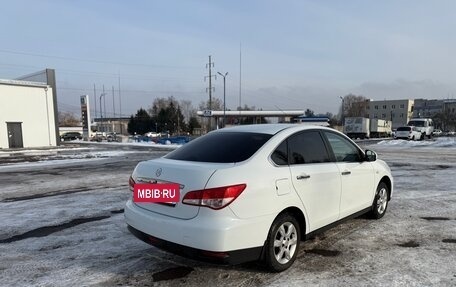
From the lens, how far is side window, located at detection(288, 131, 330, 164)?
4.47 meters

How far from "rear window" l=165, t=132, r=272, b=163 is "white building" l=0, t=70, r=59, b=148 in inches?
1354

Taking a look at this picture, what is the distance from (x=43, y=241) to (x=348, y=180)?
4.44 m

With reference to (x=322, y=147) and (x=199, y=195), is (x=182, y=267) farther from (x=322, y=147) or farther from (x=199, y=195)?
(x=322, y=147)

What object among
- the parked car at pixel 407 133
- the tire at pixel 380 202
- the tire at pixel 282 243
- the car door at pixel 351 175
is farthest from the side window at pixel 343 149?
the parked car at pixel 407 133

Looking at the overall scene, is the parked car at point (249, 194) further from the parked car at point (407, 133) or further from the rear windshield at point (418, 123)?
the rear windshield at point (418, 123)

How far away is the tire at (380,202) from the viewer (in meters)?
6.12

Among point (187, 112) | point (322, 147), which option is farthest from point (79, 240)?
point (187, 112)

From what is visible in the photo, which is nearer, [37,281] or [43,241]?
[37,281]

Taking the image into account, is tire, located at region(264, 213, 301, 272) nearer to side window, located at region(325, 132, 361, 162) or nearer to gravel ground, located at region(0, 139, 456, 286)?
gravel ground, located at region(0, 139, 456, 286)

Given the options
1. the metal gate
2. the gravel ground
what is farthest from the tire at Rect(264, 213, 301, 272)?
the metal gate

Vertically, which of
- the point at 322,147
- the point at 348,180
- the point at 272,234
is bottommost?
the point at 272,234

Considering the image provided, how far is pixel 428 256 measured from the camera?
4.60 metres

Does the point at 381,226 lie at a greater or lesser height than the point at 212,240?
lesser

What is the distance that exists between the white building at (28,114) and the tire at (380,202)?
35020mm
